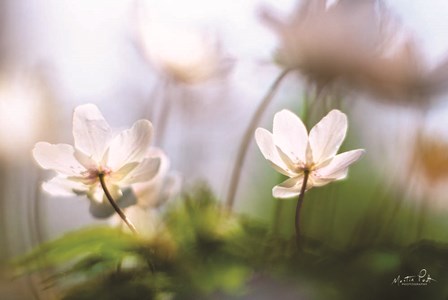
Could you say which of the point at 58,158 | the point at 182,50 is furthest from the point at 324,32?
the point at 58,158

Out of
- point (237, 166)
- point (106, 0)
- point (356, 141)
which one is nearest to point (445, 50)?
point (356, 141)

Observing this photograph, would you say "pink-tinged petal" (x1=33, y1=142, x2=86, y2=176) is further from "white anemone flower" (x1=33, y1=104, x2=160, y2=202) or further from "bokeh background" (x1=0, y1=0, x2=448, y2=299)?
"bokeh background" (x1=0, y1=0, x2=448, y2=299)

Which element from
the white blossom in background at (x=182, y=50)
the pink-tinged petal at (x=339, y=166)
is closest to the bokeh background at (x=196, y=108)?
the white blossom in background at (x=182, y=50)

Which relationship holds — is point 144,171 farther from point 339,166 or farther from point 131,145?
point 339,166

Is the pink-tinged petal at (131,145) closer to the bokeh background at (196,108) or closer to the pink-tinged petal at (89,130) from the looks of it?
the pink-tinged petal at (89,130)

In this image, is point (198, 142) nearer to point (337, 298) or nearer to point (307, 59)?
point (307, 59)

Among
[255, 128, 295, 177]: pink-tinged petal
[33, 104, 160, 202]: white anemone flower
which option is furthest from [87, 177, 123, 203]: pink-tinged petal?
[255, 128, 295, 177]: pink-tinged petal
